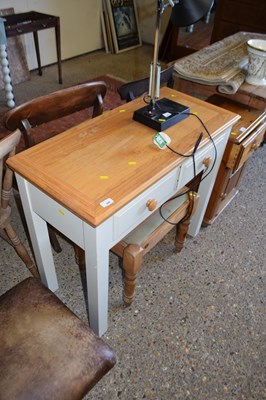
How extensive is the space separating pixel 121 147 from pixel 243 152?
2.26 ft

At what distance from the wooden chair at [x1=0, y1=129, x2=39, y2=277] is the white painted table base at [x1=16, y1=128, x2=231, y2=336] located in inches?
3.3

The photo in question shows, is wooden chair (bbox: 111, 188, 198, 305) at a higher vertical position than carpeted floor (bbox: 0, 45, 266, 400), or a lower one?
higher

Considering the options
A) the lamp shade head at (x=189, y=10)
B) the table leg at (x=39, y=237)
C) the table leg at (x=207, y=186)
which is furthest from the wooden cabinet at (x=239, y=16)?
the table leg at (x=39, y=237)

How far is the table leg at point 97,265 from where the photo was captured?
863 millimetres

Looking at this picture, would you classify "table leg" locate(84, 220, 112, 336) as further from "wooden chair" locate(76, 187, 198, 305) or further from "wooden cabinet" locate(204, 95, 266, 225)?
"wooden cabinet" locate(204, 95, 266, 225)

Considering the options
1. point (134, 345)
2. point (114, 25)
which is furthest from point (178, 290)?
point (114, 25)

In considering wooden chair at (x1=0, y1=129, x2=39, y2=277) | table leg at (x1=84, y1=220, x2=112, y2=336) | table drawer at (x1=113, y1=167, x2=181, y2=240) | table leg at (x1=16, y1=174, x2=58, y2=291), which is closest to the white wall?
wooden chair at (x1=0, y1=129, x2=39, y2=277)

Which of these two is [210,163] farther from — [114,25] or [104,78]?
[114,25]

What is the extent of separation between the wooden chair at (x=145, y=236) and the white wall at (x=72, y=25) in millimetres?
2789

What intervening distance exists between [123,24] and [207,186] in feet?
11.4

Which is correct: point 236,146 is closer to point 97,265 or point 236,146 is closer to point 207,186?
point 207,186

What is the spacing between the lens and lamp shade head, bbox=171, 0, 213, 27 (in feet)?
3.13

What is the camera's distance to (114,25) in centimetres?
399

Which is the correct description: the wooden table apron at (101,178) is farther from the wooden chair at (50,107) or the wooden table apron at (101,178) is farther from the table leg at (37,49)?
the table leg at (37,49)
